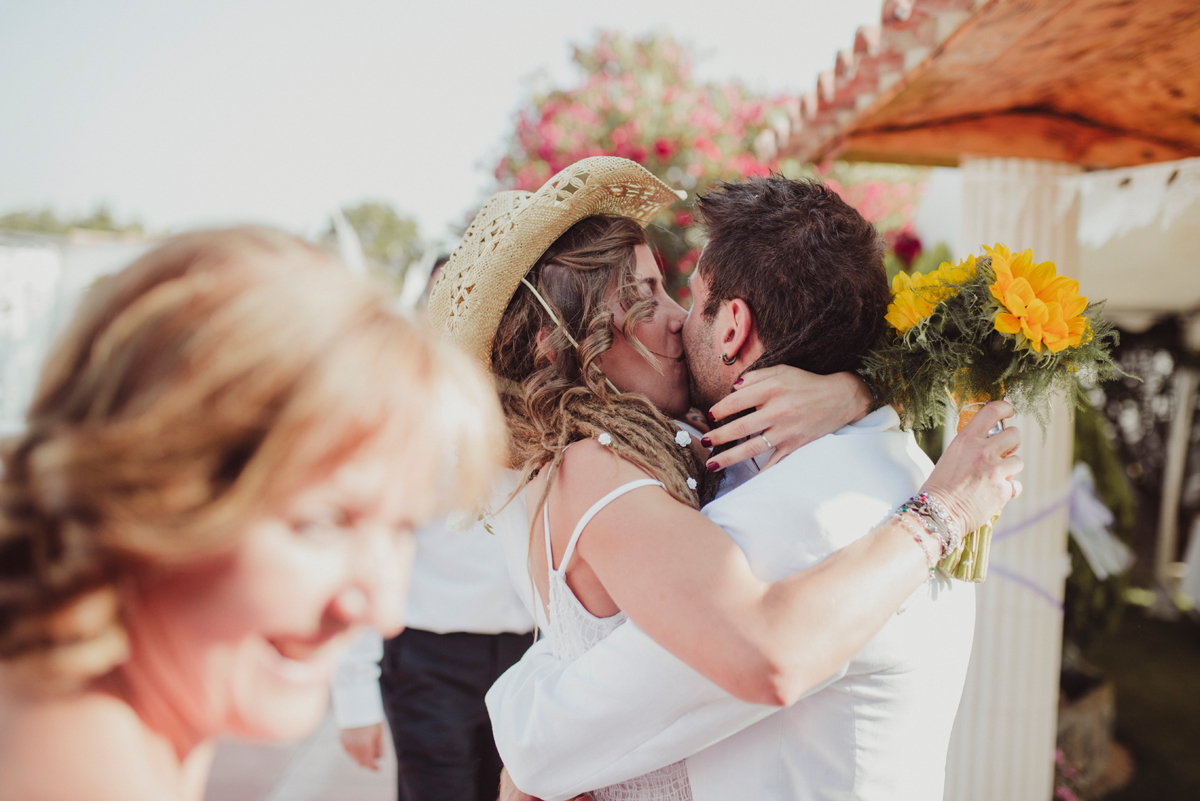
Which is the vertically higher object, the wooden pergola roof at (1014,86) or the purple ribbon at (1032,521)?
the wooden pergola roof at (1014,86)

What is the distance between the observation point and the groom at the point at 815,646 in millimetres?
1411

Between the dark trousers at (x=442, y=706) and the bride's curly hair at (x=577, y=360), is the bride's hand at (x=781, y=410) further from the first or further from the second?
the dark trousers at (x=442, y=706)

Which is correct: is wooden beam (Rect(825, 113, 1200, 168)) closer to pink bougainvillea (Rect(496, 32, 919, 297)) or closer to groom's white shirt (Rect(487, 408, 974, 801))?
groom's white shirt (Rect(487, 408, 974, 801))

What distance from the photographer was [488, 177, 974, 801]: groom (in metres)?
1.41

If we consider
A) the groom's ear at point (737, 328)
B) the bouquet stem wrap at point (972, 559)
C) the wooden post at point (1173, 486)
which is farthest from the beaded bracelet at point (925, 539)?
the wooden post at point (1173, 486)

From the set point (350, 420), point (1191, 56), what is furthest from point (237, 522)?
point (1191, 56)

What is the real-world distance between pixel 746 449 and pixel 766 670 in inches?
22.2

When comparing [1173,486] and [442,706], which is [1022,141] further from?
[1173,486]

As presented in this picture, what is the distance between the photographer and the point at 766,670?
1.20 m

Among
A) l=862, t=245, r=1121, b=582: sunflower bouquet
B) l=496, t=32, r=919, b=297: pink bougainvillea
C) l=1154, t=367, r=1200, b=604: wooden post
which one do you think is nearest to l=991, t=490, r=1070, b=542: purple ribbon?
l=862, t=245, r=1121, b=582: sunflower bouquet

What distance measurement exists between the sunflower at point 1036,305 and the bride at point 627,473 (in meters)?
0.18

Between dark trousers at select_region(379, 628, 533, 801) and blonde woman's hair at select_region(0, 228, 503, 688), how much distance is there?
2181 mm

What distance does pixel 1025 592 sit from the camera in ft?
10.8

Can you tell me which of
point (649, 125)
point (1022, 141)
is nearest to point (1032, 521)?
point (1022, 141)
